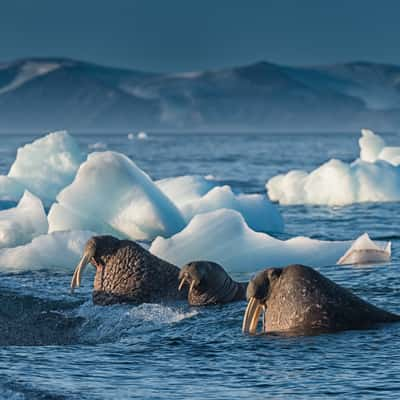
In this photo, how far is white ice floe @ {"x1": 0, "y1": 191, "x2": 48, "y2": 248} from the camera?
17109 millimetres

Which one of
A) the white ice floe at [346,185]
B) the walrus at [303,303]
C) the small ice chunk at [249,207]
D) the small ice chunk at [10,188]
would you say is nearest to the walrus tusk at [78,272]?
the walrus at [303,303]

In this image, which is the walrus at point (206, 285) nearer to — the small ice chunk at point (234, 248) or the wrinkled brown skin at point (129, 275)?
the wrinkled brown skin at point (129, 275)

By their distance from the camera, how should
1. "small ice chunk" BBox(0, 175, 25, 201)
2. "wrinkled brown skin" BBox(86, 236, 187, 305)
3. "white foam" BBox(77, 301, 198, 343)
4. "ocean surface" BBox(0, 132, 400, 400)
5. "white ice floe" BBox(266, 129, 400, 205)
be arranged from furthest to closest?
"white ice floe" BBox(266, 129, 400, 205)
"small ice chunk" BBox(0, 175, 25, 201)
"wrinkled brown skin" BBox(86, 236, 187, 305)
"white foam" BBox(77, 301, 198, 343)
"ocean surface" BBox(0, 132, 400, 400)

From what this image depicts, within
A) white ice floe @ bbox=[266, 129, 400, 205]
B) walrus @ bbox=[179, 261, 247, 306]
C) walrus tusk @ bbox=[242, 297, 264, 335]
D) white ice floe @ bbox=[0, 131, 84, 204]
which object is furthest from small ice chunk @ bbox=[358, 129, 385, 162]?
walrus tusk @ bbox=[242, 297, 264, 335]

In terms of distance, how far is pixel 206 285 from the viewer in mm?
11469

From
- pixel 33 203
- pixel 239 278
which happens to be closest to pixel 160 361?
pixel 239 278

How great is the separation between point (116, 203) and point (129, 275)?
19.3 ft

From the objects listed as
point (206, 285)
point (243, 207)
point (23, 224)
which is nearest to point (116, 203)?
point (23, 224)

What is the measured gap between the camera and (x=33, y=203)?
1795 cm

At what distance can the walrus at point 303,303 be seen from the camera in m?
9.38

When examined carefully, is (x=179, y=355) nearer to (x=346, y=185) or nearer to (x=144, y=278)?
(x=144, y=278)

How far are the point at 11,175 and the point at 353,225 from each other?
8.97 metres

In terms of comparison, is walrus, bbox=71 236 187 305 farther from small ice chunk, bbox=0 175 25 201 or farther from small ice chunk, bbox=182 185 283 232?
small ice chunk, bbox=0 175 25 201

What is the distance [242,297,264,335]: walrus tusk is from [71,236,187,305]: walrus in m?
2.32
